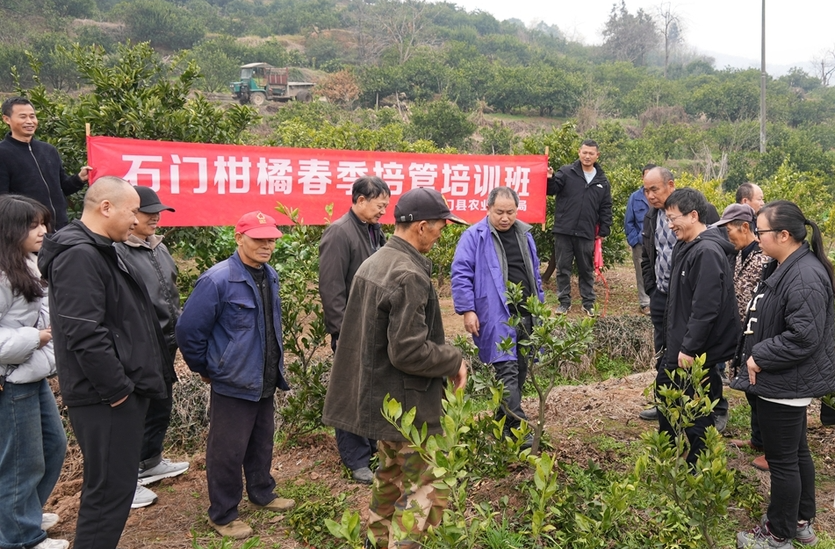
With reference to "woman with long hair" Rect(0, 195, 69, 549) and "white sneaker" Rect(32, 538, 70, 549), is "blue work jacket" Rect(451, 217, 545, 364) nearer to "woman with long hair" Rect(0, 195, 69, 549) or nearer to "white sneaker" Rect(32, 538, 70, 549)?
"woman with long hair" Rect(0, 195, 69, 549)

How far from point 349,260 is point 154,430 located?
156 cm

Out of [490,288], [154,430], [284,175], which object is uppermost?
[284,175]

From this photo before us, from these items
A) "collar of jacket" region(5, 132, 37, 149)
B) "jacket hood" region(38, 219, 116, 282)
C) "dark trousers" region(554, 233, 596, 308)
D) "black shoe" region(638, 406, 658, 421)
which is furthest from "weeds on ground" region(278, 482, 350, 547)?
"dark trousers" region(554, 233, 596, 308)

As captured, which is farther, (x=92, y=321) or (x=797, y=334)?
(x=797, y=334)

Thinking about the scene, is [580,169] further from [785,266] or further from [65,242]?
[65,242]

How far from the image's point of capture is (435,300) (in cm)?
287

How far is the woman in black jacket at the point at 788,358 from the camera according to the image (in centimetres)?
311

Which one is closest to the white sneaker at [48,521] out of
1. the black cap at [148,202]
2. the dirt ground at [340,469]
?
the dirt ground at [340,469]

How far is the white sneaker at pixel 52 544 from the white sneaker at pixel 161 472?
67 centimetres

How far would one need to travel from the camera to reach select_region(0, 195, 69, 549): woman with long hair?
9.87 ft

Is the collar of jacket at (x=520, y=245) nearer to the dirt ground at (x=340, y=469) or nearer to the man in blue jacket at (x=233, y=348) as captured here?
the dirt ground at (x=340, y=469)

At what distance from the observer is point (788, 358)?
3088 mm

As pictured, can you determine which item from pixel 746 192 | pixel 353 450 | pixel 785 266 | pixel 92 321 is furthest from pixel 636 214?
pixel 92 321

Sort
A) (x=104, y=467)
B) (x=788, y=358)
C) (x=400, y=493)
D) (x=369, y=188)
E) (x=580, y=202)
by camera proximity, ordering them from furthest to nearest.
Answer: (x=580, y=202) → (x=369, y=188) → (x=788, y=358) → (x=400, y=493) → (x=104, y=467)
